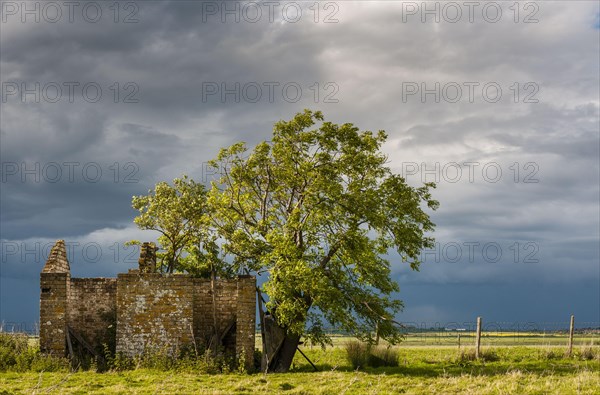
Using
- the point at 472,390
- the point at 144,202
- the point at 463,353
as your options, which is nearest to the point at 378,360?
the point at 463,353

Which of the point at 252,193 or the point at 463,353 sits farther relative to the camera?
the point at 463,353

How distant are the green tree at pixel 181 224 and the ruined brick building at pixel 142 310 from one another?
120 inches

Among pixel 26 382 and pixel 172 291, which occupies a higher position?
pixel 172 291

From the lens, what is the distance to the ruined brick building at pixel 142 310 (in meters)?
26.4

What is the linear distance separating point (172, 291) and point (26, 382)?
21.5 ft

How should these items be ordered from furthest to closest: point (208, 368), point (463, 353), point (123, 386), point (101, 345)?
point (463, 353), point (101, 345), point (208, 368), point (123, 386)

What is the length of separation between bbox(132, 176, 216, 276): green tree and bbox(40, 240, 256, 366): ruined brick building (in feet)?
10.0

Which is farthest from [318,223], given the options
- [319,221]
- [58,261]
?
[58,261]

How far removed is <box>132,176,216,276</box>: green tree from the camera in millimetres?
30656

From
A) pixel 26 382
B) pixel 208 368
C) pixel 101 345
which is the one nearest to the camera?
pixel 26 382

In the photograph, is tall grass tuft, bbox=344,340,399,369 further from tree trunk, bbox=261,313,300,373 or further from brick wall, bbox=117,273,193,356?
brick wall, bbox=117,273,193,356

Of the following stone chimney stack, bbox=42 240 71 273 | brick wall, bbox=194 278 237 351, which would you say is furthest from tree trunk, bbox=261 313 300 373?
stone chimney stack, bbox=42 240 71 273

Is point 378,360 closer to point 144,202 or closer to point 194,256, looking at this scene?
point 194,256

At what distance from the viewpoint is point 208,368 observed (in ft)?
83.7
